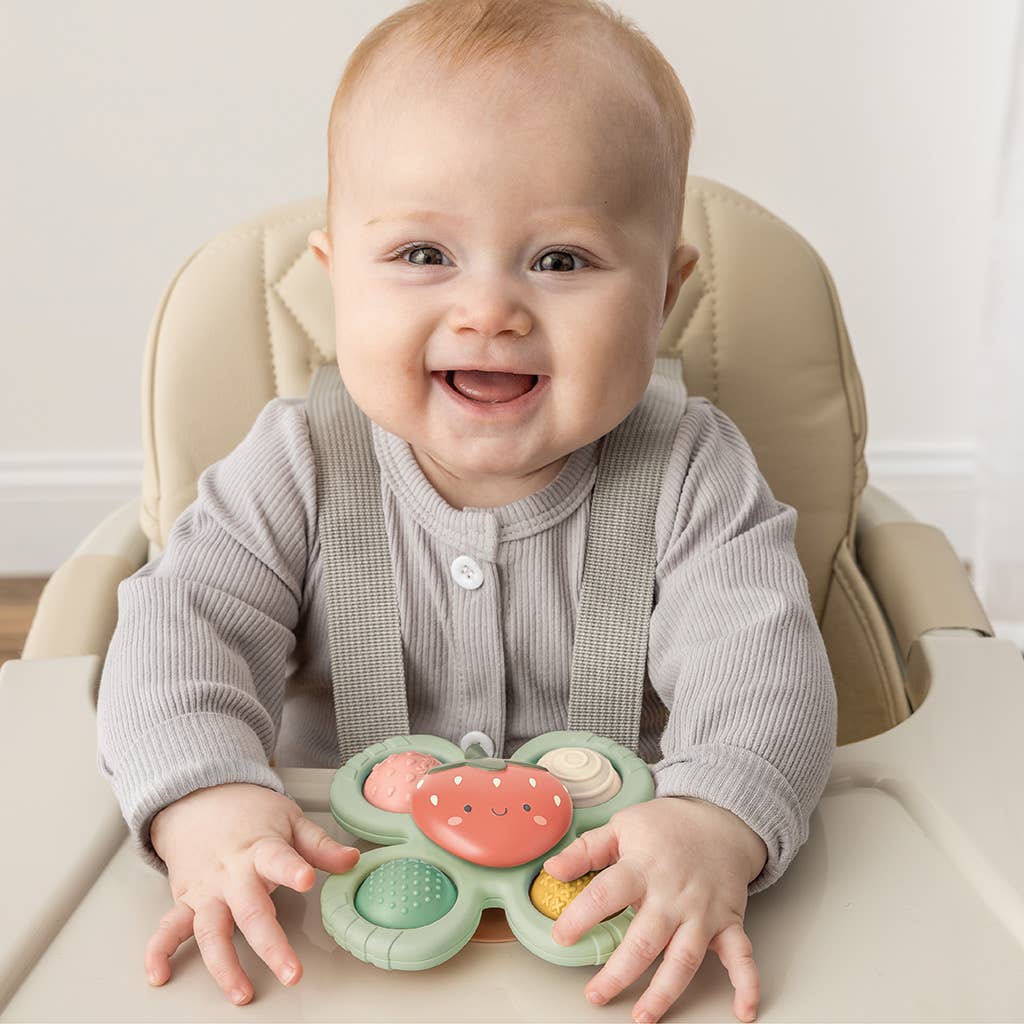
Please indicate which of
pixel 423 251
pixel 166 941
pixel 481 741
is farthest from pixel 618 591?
pixel 166 941

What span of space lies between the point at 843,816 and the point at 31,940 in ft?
1.34

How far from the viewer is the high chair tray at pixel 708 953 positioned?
52cm

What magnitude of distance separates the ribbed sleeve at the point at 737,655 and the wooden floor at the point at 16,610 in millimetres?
1127

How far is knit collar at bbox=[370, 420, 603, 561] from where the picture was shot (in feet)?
2.58

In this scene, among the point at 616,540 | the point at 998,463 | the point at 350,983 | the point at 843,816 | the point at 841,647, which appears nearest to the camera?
the point at 350,983

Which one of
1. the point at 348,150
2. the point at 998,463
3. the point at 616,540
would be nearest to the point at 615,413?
the point at 616,540

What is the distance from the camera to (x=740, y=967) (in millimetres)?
526

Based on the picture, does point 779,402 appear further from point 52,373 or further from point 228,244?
point 52,373

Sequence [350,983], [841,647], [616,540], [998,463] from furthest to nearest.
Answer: [998,463] → [841,647] → [616,540] → [350,983]

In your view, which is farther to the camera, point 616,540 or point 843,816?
point 616,540

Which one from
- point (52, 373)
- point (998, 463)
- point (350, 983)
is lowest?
point (998, 463)

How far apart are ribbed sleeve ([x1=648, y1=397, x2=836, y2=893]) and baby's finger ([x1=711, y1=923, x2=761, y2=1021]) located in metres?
0.06

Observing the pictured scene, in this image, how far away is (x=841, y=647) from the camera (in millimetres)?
945

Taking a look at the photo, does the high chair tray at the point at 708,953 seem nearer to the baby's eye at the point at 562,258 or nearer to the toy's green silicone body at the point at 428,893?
the toy's green silicone body at the point at 428,893
